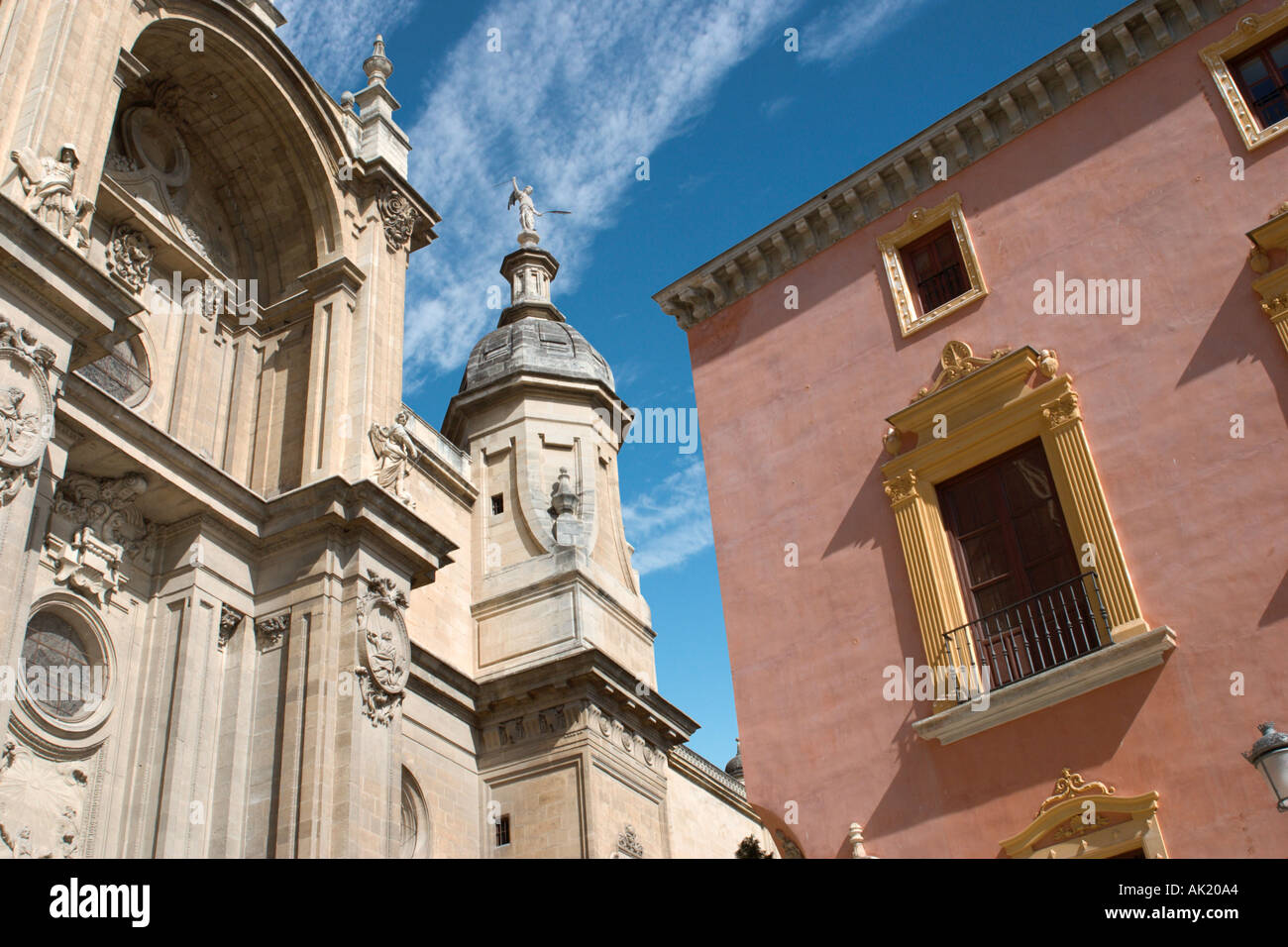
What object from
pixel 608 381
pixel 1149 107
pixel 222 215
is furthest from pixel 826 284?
pixel 608 381

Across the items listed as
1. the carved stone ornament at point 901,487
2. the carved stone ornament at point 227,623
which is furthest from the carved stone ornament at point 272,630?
the carved stone ornament at point 901,487

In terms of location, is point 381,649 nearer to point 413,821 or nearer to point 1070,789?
point 413,821

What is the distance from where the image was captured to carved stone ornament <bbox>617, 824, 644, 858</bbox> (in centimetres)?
2186

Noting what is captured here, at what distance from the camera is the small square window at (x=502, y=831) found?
72.0 ft

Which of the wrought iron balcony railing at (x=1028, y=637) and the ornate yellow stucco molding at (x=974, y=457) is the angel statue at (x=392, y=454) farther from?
the wrought iron balcony railing at (x=1028, y=637)

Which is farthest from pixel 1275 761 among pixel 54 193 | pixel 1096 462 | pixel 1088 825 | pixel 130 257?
pixel 130 257

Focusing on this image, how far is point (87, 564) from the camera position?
46.3 ft

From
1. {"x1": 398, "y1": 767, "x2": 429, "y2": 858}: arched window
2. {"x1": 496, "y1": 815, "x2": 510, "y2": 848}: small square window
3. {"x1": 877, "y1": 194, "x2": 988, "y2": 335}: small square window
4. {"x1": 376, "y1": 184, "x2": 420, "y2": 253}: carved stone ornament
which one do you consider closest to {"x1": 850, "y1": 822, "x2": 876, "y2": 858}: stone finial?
{"x1": 877, "y1": 194, "x2": 988, "y2": 335}: small square window

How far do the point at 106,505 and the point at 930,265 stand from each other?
10.2 metres

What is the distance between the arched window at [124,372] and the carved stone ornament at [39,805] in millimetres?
4973

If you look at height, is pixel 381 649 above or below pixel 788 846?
above

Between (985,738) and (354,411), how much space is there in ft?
33.6

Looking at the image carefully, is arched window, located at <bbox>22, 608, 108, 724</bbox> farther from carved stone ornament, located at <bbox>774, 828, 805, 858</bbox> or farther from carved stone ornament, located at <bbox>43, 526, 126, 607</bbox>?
carved stone ornament, located at <bbox>774, 828, 805, 858</bbox>

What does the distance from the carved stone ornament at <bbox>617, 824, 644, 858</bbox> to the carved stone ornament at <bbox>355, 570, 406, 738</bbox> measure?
780 centimetres
